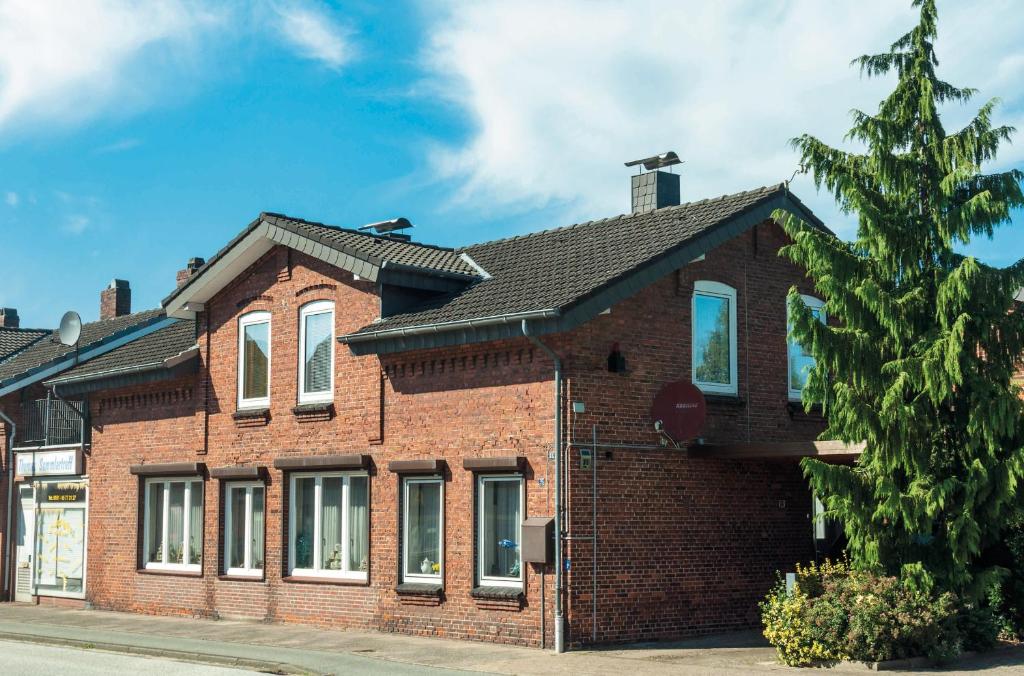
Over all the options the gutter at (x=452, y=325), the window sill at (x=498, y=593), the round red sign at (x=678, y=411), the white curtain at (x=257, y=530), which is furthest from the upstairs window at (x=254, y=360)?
the round red sign at (x=678, y=411)

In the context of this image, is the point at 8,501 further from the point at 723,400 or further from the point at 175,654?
the point at 723,400

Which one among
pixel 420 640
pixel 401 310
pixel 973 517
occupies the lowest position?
pixel 420 640

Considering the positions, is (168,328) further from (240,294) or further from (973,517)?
→ (973,517)

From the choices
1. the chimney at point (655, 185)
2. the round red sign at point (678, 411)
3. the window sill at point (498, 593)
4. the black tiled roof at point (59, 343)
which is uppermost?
the chimney at point (655, 185)

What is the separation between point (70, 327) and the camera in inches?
1121

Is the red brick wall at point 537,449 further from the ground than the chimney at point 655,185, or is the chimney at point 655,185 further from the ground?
the chimney at point 655,185

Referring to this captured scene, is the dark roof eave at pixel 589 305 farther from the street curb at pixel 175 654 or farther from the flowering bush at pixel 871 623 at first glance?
the street curb at pixel 175 654

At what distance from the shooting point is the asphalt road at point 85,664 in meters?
15.2

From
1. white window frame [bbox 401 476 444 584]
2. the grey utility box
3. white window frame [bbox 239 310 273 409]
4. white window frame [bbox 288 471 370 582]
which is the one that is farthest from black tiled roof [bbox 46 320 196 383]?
the grey utility box

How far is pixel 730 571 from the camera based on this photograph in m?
19.0

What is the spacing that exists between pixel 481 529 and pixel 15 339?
74.3 feet

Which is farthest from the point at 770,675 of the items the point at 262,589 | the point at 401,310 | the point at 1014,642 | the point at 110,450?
the point at 110,450

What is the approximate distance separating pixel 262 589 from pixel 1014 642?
1220 centimetres

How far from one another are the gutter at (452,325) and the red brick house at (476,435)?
0.04 meters
